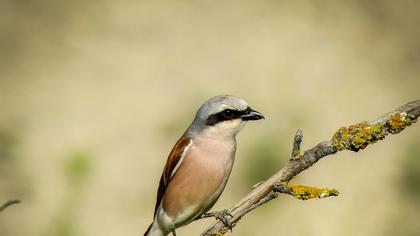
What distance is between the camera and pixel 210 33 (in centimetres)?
865

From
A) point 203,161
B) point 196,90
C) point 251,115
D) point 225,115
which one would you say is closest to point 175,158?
point 203,161

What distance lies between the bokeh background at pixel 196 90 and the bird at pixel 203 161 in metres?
1.22

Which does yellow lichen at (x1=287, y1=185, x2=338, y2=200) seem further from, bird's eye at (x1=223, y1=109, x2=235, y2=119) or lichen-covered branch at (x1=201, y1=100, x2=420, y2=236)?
bird's eye at (x1=223, y1=109, x2=235, y2=119)

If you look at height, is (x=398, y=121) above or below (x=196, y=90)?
above

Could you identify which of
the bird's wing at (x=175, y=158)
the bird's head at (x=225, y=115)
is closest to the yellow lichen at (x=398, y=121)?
the bird's head at (x=225, y=115)

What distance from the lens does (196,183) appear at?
13.2 feet

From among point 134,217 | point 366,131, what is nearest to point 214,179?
point 366,131

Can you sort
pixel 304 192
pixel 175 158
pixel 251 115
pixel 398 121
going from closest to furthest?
pixel 398 121 → pixel 304 192 → pixel 251 115 → pixel 175 158

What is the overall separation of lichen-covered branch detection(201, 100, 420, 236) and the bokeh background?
218cm

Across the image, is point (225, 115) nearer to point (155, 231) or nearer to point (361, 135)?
point (155, 231)

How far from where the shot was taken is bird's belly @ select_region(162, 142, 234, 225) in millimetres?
3980

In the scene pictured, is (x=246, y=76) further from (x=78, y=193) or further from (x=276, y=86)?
(x=78, y=193)

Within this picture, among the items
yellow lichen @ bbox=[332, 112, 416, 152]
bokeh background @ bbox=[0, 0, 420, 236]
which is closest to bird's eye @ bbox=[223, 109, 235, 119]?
yellow lichen @ bbox=[332, 112, 416, 152]

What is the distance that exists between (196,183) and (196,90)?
3.70 metres
